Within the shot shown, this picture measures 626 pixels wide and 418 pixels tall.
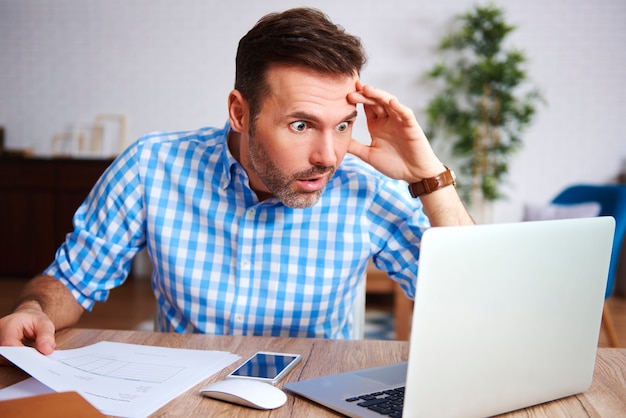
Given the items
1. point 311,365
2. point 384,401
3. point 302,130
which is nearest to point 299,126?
point 302,130

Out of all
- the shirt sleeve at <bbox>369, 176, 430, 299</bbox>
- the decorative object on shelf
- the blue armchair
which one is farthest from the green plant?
the shirt sleeve at <bbox>369, 176, 430, 299</bbox>

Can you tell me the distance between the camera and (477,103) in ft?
16.4

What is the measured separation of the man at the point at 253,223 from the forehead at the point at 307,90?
4cm

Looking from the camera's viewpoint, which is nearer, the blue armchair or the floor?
the blue armchair

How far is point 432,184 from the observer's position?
4.41 ft

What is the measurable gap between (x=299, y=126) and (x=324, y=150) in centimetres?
7

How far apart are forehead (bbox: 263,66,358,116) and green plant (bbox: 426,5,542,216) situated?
3.78 meters

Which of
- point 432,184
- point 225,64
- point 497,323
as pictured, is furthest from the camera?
point 225,64

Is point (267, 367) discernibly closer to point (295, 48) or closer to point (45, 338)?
point (45, 338)

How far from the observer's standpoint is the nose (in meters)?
1.21

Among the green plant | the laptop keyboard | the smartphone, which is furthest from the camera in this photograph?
the green plant

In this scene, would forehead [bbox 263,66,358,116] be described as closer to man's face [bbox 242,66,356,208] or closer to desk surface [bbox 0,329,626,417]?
man's face [bbox 242,66,356,208]

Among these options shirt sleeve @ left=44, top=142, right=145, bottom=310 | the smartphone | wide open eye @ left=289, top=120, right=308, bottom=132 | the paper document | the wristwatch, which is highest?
wide open eye @ left=289, top=120, right=308, bottom=132

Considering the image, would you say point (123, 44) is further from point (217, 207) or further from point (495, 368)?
point (495, 368)
